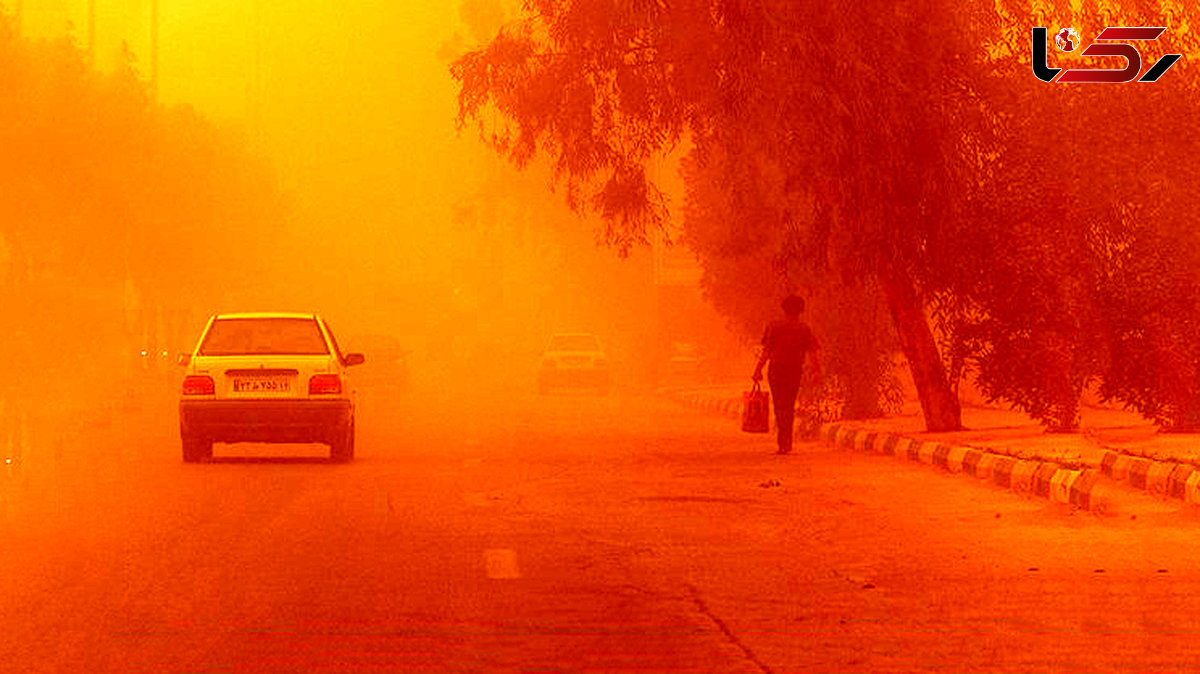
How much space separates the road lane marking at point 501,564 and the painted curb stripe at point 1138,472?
23.3 ft

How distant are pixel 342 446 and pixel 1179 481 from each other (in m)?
10.6

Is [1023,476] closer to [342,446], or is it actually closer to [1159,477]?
[1159,477]

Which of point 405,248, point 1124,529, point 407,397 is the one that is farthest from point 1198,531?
point 405,248

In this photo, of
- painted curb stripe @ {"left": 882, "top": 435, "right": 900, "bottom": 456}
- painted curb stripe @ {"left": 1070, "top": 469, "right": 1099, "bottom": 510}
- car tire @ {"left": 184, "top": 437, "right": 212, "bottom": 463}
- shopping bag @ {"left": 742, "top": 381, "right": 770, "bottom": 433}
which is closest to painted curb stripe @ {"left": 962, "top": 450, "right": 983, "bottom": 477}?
painted curb stripe @ {"left": 882, "top": 435, "right": 900, "bottom": 456}

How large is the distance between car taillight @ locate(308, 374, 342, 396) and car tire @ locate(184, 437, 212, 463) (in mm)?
1247

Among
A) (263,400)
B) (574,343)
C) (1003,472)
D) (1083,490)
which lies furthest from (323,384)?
(574,343)

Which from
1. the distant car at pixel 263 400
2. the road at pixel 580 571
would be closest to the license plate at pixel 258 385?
the distant car at pixel 263 400

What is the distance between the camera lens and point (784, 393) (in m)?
29.1

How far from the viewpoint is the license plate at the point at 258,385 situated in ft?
90.3

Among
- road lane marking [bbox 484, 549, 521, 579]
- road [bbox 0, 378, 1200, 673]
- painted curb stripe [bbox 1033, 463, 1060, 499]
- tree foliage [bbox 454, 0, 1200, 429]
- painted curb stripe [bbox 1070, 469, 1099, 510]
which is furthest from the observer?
tree foliage [bbox 454, 0, 1200, 429]

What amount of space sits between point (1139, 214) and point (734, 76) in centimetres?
482

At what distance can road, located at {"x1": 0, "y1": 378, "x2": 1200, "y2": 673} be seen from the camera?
1149 cm

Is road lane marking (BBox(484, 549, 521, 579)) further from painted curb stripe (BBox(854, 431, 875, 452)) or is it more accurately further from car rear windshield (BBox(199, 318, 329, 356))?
painted curb stripe (BBox(854, 431, 875, 452))

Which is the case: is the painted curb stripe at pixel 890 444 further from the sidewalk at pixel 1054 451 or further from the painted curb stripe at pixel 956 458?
the painted curb stripe at pixel 956 458
